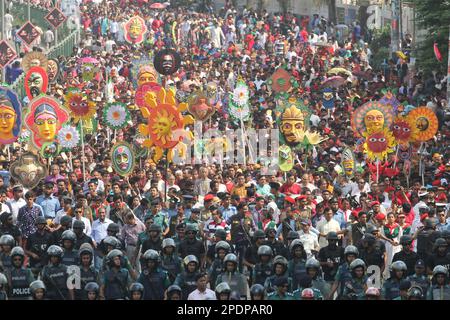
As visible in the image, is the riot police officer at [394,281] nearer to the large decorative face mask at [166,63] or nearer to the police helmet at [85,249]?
the police helmet at [85,249]

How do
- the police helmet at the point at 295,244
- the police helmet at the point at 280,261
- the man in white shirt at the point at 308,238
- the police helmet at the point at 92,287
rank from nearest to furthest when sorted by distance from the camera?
the police helmet at the point at 92,287, the police helmet at the point at 280,261, the police helmet at the point at 295,244, the man in white shirt at the point at 308,238

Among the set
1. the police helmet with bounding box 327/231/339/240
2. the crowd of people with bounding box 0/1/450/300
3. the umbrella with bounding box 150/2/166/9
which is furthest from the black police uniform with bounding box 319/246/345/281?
the umbrella with bounding box 150/2/166/9

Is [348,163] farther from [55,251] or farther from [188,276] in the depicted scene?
[55,251]

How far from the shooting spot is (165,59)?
30.9 m

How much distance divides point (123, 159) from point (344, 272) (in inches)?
280

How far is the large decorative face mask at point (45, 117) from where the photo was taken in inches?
1024

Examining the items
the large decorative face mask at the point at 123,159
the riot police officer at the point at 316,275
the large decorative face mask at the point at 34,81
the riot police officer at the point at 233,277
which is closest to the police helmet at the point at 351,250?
the riot police officer at the point at 316,275

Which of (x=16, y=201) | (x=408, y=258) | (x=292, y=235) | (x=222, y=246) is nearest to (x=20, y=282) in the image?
(x=222, y=246)

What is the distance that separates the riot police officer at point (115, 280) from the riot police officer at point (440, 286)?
3.28 m

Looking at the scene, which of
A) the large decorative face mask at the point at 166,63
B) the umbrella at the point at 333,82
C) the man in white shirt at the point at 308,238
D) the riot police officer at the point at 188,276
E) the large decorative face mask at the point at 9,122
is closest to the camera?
the riot police officer at the point at 188,276

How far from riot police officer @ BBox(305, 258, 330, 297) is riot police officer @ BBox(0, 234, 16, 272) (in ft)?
10.9

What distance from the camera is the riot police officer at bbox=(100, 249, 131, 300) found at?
62.2 ft
